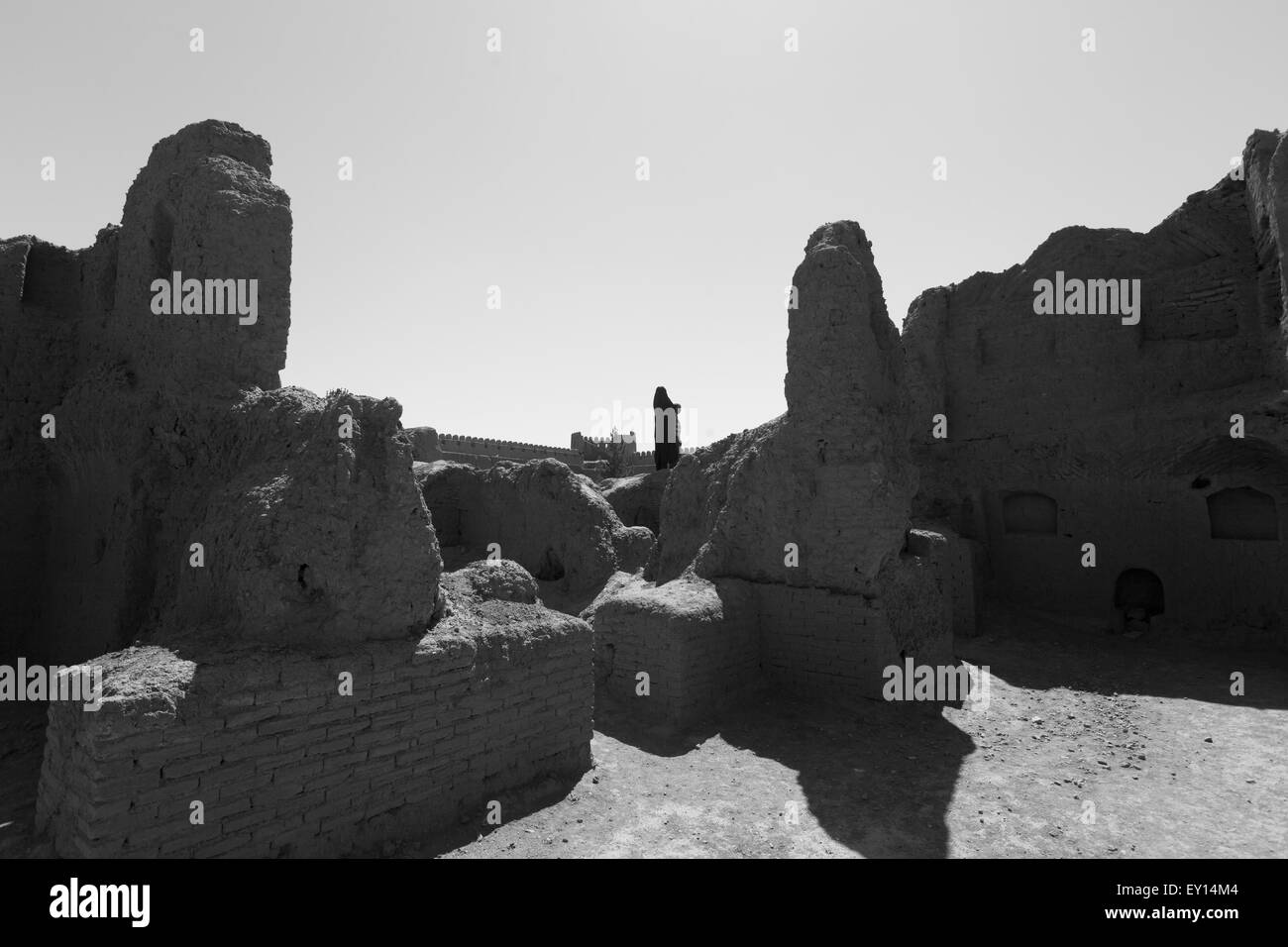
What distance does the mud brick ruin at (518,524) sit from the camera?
172 inches

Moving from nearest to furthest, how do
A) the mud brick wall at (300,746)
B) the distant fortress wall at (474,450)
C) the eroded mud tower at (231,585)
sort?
the mud brick wall at (300,746), the eroded mud tower at (231,585), the distant fortress wall at (474,450)

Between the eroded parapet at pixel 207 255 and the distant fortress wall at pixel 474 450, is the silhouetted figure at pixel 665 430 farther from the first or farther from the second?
the eroded parapet at pixel 207 255

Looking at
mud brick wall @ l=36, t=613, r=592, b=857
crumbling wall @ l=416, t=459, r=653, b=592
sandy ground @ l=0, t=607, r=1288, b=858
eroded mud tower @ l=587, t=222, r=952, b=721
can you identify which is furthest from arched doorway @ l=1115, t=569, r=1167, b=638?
mud brick wall @ l=36, t=613, r=592, b=857

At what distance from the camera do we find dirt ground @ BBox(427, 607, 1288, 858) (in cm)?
511

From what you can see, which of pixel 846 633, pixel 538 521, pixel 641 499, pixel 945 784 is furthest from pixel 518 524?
pixel 945 784

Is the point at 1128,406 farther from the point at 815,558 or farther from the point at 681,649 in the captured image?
the point at 681,649

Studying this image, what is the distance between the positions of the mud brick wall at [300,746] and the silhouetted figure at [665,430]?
18.8m

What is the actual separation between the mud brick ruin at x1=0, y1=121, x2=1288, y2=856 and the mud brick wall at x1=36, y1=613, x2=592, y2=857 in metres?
0.02

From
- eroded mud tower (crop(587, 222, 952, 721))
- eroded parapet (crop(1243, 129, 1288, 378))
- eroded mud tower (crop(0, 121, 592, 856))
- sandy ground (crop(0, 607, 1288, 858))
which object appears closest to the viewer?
eroded mud tower (crop(0, 121, 592, 856))

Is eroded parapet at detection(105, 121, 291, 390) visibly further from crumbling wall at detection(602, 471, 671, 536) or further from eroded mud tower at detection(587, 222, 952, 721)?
crumbling wall at detection(602, 471, 671, 536)

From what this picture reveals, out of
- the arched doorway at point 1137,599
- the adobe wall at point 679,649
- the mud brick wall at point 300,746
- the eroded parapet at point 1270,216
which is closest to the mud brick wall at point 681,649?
the adobe wall at point 679,649

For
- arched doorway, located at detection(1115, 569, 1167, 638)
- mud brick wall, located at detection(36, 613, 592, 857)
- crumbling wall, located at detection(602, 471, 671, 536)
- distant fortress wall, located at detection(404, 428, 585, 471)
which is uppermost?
distant fortress wall, located at detection(404, 428, 585, 471)

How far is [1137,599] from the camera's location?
1309 centimetres
